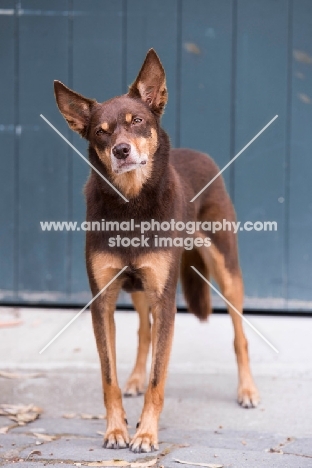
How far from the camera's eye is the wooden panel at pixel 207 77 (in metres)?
5.39

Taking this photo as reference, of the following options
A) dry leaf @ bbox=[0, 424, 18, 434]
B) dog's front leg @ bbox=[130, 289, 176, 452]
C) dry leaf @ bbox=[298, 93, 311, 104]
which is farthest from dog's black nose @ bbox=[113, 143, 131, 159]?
dry leaf @ bbox=[298, 93, 311, 104]

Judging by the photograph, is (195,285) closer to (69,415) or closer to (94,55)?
(69,415)

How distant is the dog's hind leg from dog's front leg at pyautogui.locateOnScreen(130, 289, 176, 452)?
2.36 feet

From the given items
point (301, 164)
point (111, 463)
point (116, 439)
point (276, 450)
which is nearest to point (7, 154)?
point (301, 164)

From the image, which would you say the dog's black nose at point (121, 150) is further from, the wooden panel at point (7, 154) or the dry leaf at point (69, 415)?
the wooden panel at point (7, 154)

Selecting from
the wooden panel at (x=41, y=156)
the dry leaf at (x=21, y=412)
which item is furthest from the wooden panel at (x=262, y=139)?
the dry leaf at (x=21, y=412)

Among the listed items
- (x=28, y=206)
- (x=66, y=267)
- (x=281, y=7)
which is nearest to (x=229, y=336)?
(x=66, y=267)

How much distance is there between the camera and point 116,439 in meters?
3.42

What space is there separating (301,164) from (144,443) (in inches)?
109

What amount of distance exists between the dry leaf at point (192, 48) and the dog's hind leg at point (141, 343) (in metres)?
2.00

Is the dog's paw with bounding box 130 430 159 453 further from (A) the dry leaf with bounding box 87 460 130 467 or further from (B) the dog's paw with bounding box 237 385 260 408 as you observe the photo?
(B) the dog's paw with bounding box 237 385 260 408

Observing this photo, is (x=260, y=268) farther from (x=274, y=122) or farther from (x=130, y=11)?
(x=130, y=11)

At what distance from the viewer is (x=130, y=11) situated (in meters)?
5.45

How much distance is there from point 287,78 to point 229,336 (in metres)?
1.87
